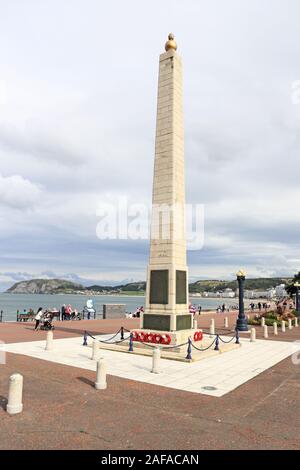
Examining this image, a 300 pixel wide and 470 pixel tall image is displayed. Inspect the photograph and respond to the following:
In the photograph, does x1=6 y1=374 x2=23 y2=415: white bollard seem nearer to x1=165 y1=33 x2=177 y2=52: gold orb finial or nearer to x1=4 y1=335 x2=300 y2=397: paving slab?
x1=4 y1=335 x2=300 y2=397: paving slab

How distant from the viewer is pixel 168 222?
61.1 ft

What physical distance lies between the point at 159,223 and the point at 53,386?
10.2m

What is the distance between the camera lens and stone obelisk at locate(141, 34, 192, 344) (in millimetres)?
18250

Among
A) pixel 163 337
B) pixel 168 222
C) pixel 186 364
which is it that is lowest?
pixel 186 364

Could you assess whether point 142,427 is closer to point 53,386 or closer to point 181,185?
point 53,386

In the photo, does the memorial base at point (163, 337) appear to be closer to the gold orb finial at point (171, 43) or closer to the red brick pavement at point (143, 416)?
the red brick pavement at point (143, 416)

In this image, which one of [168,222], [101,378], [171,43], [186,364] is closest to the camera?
[101,378]

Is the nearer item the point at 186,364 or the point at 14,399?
the point at 14,399

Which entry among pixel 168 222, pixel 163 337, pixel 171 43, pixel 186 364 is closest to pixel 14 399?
pixel 186 364

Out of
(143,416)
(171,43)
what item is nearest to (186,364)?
(143,416)

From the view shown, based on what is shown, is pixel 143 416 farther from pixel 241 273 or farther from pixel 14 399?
pixel 241 273

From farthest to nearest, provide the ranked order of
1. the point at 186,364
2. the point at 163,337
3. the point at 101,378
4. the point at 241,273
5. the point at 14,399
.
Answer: the point at 241,273, the point at 163,337, the point at 186,364, the point at 101,378, the point at 14,399

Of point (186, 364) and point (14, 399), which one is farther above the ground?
point (14, 399)

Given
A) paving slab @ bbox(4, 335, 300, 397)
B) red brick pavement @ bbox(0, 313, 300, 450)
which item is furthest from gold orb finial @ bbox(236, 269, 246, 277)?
red brick pavement @ bbox(0, 313, 300, 450)
